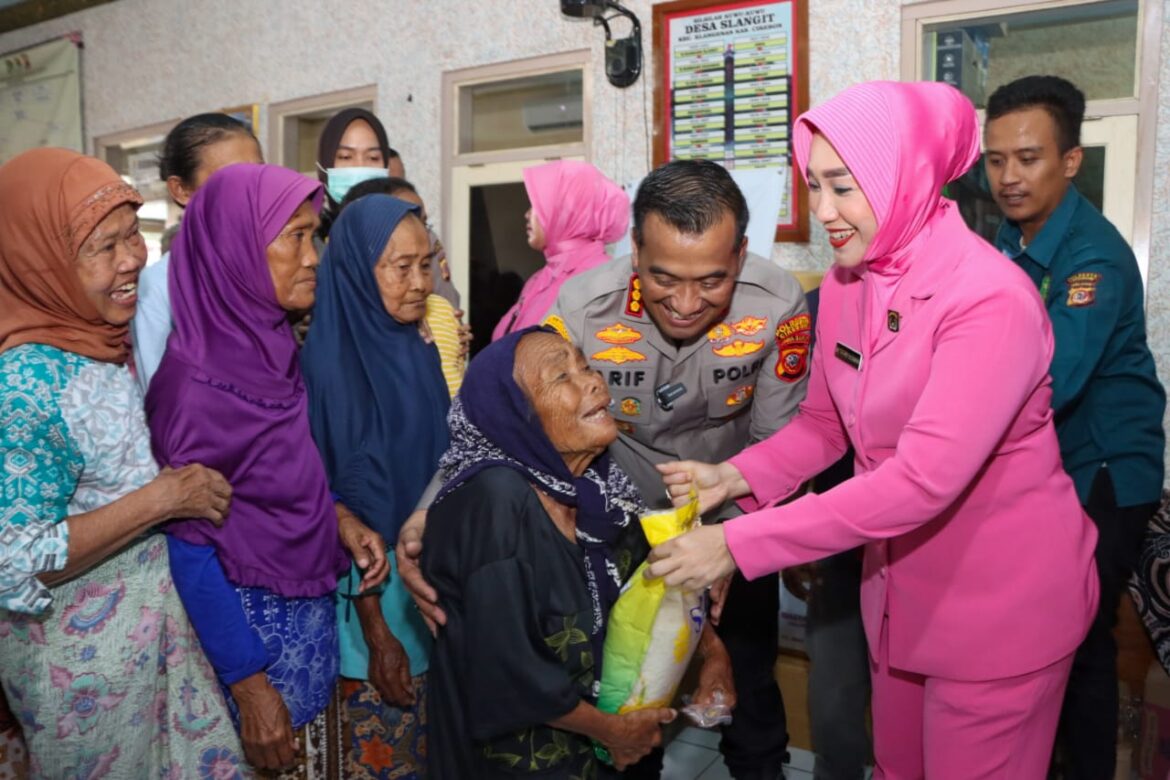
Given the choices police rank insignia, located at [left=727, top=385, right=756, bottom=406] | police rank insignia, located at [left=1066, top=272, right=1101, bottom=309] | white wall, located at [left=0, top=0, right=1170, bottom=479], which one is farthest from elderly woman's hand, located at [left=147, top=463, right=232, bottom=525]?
white wall, located at [left=0, top=0, right=1170, bottom=479]

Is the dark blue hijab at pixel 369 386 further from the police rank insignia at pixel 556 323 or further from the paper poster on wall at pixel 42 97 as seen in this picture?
the paper poster on wall at pixel 42 97

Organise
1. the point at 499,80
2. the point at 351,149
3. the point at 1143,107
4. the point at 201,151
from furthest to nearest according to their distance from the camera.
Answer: the point at 499,80
the point at 351,149
the point at 1143,107
the point at 201,151

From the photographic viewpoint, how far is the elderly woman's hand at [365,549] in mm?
1853

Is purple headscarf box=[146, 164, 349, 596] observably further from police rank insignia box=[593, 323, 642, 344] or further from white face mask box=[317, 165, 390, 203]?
white face mask box=[317, 165, 390, 203]

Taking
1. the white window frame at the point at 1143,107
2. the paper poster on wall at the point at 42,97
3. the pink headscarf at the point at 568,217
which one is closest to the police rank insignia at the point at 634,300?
the pink headscarf at the point at 568,217

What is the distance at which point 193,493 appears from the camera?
1.62 m

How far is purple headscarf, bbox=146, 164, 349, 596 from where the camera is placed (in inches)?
66.5


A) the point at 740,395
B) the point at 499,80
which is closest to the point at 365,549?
the point at 740,395

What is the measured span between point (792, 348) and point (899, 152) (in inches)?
29.1

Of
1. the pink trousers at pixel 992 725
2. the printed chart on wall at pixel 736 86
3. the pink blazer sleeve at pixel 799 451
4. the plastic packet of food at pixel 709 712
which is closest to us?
the pink trousers at pixel 992 725

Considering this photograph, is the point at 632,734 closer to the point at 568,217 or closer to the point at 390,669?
the point at 390,669

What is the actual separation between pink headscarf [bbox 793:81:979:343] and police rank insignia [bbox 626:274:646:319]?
2.26 feet

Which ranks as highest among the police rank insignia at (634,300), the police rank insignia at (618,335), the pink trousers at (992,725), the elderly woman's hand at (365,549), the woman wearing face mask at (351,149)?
the woman wearing face mask at (351,149)

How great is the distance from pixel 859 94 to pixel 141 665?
60.8 inches
